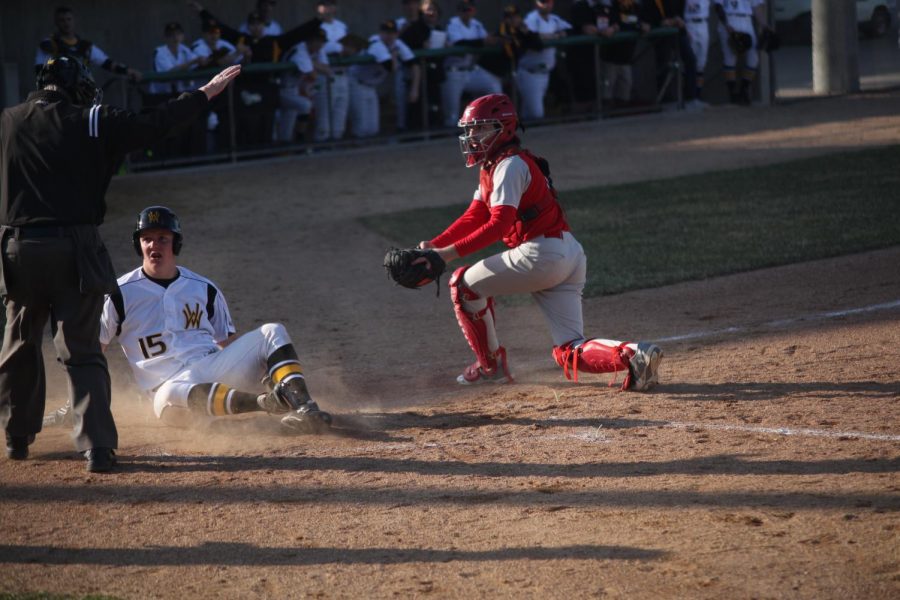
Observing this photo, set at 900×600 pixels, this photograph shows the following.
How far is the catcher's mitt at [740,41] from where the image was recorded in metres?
18.0

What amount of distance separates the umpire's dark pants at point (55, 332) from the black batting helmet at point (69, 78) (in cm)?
72

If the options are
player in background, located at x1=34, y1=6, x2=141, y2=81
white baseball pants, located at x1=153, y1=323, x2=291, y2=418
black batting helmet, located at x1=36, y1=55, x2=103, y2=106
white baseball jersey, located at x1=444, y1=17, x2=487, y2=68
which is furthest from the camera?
white baseball jersey, located at x1=444, y1=17, x2=487, y2=68

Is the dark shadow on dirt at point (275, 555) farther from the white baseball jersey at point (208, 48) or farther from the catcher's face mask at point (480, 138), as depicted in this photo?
the white baseball jersey at point (208, 48)

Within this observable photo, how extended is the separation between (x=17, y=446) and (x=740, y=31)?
14758 mm

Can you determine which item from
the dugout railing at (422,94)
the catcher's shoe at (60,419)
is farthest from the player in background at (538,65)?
the catcher's shoe at (60,419)

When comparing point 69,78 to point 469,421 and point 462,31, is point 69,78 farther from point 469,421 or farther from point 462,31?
point 462,31

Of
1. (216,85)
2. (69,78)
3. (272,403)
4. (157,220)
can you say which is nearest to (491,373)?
(272,403)

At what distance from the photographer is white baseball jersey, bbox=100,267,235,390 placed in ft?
20.1

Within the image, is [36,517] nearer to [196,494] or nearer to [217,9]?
[196,494]

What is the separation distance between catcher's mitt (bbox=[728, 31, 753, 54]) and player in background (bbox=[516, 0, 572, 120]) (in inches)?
111

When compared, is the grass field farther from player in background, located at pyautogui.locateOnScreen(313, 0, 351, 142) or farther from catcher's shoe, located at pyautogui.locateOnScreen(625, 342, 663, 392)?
player in background, located at pyautogui.locateOnScreen(313, 0, 351, 142)

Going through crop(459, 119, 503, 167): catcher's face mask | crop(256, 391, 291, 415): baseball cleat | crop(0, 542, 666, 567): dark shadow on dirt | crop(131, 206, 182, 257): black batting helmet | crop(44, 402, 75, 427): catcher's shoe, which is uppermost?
crop(459, 119, 503, 167): catcher's face mask

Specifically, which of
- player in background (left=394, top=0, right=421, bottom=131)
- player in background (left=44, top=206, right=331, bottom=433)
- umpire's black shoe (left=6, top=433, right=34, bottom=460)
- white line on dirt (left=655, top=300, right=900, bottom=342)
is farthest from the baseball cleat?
Result: player in background (left=394, top=0, right=421, bottom=131)

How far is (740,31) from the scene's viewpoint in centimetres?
1797
